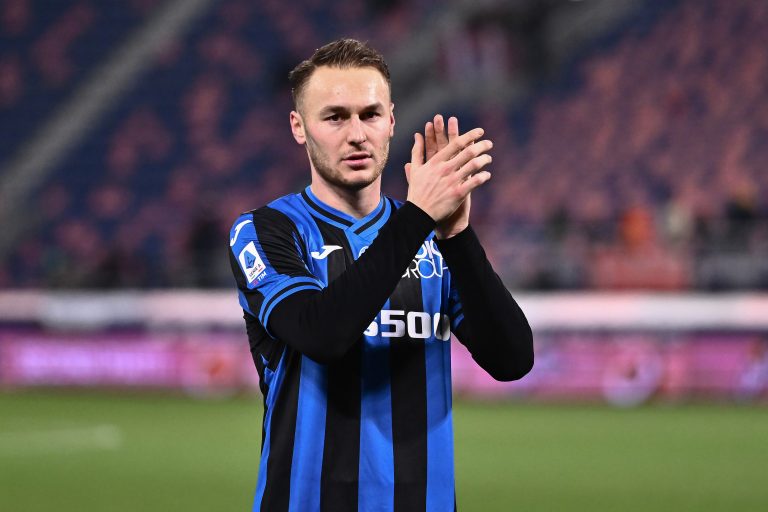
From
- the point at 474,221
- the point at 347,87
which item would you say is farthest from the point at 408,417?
the point at 474,221

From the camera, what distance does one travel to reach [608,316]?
49.0ft

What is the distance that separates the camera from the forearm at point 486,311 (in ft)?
9.52

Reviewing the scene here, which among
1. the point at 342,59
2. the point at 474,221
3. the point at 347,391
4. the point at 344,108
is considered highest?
the point at 474,221

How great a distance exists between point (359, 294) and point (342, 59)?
0.61 metres

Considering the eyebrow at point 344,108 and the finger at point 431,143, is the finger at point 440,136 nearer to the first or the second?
the finger at point 431,143

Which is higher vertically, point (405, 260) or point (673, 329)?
point (673, 329)

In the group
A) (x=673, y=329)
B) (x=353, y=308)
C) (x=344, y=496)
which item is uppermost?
(x=673, y=329)

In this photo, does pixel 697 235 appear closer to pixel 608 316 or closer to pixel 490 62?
pixel 608 316

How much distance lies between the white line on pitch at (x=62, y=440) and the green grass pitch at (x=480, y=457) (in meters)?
0.02

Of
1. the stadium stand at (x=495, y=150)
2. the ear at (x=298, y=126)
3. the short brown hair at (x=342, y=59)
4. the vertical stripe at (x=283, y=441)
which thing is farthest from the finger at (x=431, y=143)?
the stadium stand at (x=495, y=150)

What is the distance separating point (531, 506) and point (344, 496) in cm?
549

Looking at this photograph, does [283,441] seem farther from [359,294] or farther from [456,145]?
[456,145]

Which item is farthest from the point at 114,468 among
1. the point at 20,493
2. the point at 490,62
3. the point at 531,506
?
the point at 490,62

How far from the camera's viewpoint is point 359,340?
9.70 feet
